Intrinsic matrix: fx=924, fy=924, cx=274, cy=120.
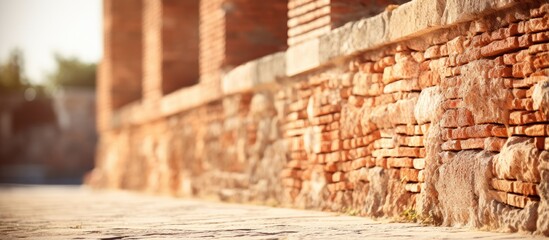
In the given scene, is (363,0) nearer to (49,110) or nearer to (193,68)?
(193,68)

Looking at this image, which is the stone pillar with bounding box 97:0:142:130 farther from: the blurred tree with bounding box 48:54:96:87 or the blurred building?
the blurred tree with bounding box 48:54:96:87

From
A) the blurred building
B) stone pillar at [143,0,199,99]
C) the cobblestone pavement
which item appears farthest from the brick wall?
the blurred building

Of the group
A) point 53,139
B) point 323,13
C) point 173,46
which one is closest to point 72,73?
point 53,139

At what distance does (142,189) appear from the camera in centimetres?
1137

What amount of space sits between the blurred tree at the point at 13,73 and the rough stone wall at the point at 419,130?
2821 centimetres

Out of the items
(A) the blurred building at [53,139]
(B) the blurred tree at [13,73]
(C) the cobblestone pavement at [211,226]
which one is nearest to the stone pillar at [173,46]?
(C) the cobblestone pavement at [211,226]

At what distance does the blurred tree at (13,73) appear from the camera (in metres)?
34.3

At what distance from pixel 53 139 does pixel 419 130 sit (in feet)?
59.2

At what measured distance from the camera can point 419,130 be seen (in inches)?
183

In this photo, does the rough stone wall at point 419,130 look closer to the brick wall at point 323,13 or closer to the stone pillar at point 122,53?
the brick wall at point 323,13

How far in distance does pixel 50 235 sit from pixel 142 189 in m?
6.89

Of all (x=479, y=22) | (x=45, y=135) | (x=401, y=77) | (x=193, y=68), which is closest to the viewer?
(x=479, y=22)

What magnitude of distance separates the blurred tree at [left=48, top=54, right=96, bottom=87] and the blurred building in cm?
1234

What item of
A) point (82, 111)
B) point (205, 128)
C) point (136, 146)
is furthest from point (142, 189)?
point (82, 111)
